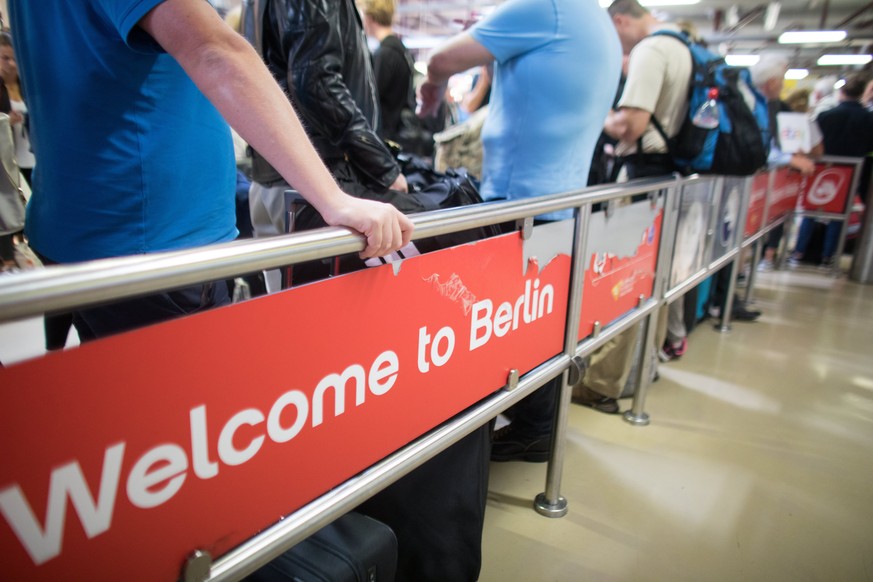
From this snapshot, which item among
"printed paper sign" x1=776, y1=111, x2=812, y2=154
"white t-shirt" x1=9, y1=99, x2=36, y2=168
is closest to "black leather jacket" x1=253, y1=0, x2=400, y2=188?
"white t-shirt" x1=9, y1=99, x2=36, y2=168

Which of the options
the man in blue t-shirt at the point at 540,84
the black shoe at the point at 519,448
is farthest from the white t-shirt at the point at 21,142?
the black shoe at the point at 519,448

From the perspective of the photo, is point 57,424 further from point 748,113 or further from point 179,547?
point 748,113

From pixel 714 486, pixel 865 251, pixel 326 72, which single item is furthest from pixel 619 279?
pixel 865 251

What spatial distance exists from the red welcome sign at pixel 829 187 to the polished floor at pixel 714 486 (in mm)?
2314

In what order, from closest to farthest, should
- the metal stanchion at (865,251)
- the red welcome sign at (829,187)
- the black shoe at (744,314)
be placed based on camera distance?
the black shoe at (744,314) → the metal stanchion at (865,251) → the red welcome sign at (829,187)

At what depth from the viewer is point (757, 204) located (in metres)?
3.30

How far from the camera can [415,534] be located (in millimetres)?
1290

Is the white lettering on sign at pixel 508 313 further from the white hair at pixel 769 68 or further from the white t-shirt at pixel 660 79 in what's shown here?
the white hair at pixel 769 68

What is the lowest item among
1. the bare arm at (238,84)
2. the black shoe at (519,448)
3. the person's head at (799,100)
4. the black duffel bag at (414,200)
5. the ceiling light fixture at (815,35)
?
the black shoe at (519,448)

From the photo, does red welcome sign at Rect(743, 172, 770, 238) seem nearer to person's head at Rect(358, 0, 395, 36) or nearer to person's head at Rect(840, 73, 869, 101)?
person's head at Rect(358, 0, 395, 36)

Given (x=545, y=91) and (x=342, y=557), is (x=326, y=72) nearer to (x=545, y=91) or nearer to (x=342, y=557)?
(x=545, y=91)

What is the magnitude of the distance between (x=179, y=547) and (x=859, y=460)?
2.32 m

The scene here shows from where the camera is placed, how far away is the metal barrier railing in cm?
55

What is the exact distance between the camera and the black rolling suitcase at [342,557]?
97 cm
